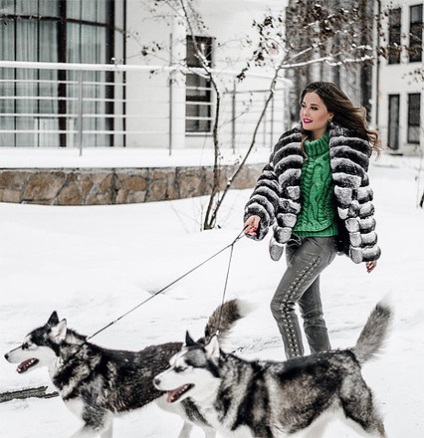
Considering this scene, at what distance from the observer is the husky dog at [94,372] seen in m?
4.07

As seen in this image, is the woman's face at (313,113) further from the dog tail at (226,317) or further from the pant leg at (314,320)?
the dog tail at (226,317)

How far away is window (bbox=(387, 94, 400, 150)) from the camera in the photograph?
3438 centimetres

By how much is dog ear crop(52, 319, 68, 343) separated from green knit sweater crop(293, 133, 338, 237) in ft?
4.94

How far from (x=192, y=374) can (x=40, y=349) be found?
766 mm

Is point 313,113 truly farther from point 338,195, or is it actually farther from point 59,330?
point 59,330

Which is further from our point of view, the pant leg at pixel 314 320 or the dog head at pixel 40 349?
the pant leg at pixel 314 320

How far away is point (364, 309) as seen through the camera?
7617 mm

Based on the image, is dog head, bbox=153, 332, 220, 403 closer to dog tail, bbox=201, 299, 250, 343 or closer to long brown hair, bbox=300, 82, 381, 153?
dog tail, bbox=201, 299, 250, 343

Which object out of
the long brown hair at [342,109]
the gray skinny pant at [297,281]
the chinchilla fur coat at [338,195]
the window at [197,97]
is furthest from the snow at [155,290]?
the window at [197,97]

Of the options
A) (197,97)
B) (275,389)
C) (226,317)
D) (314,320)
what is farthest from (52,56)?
(275,389)

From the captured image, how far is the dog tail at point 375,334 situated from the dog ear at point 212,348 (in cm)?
76

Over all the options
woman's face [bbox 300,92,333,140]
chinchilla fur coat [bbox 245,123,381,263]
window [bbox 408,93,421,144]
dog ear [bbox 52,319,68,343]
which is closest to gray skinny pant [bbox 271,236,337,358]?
chinchilla fur coat [bbox 245,123,381,263]

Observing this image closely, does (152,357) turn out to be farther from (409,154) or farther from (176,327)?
(409,154)

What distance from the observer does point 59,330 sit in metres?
4.07
